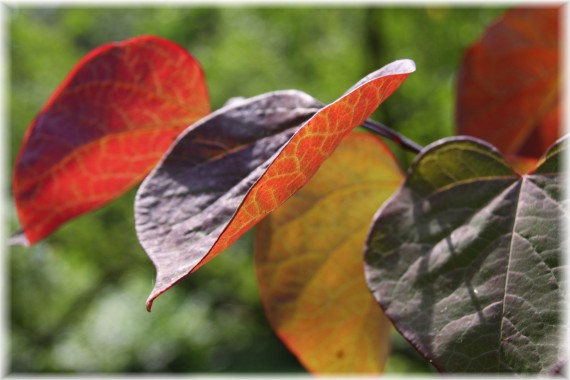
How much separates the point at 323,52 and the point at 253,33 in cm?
20

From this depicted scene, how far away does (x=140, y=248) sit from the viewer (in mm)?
1773

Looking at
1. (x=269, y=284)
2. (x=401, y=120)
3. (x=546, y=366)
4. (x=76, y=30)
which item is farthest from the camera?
(x=76, y=30)

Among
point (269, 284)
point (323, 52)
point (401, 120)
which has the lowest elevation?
point (401, 120)

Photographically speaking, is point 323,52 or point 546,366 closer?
point 546,366

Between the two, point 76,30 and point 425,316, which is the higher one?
point 425,316

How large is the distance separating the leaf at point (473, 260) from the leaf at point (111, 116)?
137 mm

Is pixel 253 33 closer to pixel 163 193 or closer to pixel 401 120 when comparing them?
pixel 401 120

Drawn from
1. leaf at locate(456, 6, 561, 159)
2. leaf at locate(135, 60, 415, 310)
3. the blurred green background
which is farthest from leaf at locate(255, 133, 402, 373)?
the blurred green background

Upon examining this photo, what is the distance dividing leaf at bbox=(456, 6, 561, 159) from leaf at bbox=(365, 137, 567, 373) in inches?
9.4

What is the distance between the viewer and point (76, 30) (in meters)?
1.78

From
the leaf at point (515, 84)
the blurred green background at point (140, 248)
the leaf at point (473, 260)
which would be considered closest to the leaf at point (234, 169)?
the leaf at point (473, 260)

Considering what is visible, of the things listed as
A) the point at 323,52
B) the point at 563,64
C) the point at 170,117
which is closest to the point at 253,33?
the point at 323,52

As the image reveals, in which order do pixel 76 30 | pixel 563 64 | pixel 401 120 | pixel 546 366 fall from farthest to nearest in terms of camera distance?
pixel 76 30, pixel 401 120, pixel 563 64, pixel 546 366

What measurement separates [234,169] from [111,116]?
12cm
